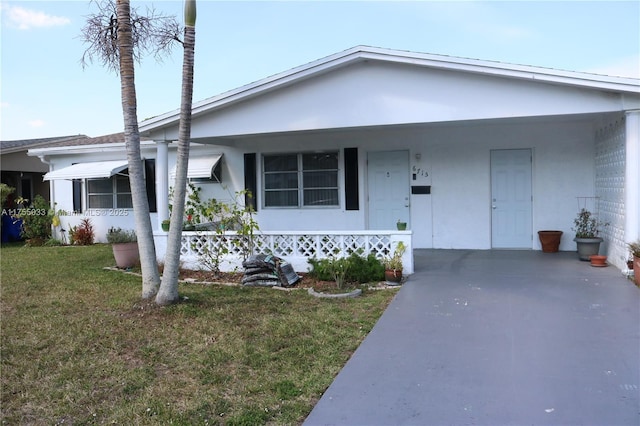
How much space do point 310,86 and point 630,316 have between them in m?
6.03

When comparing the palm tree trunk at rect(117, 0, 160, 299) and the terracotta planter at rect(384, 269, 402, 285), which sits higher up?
the palm tree trunk at rect(117, 0, 160, 299)

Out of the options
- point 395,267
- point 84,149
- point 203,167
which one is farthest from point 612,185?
point 84,149

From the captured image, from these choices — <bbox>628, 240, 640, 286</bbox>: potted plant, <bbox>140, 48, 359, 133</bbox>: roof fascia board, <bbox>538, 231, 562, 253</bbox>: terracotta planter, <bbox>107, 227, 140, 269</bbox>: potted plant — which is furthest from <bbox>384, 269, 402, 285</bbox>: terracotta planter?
<bbox>107, 227, 140, 269</bbox>: potted plant

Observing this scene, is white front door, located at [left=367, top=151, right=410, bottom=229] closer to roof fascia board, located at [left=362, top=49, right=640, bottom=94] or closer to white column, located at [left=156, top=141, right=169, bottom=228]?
roof fascia board, located at [left=362, top=49, right=640, bottom=94]

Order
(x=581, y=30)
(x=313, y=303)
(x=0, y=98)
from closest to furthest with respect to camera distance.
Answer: (x=313, y=303), (x=581, y=30), (x=0, y=98)

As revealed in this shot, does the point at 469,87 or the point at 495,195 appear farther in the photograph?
the point at 495,195

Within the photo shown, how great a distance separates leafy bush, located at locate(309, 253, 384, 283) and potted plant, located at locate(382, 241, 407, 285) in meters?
0.15

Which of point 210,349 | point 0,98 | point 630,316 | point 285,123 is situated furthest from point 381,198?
point 0,98

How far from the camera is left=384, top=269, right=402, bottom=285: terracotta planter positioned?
7.81m

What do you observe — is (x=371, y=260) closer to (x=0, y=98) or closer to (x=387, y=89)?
(x=387, y=89)

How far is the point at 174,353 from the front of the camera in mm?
4984

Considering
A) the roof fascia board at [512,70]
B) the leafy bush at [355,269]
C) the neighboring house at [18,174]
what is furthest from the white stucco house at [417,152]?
the neighboring house at [18,174]

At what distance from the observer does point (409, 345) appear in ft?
16.3

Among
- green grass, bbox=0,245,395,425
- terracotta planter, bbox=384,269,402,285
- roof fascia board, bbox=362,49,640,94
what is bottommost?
green grass, bbox=0,245,395,425
